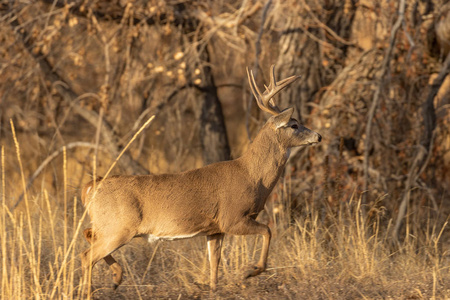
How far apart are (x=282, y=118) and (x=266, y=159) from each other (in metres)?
0.38

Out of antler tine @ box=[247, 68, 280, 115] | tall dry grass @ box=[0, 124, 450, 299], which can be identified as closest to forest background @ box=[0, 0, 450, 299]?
tall dry grass @ box=[0, 124, 450, 299]

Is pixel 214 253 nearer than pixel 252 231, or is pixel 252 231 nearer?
pixel 252 231

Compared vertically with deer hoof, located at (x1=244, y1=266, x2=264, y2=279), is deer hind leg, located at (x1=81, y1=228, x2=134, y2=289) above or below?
above

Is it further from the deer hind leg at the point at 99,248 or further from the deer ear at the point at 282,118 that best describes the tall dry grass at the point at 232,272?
the deer ear at the point at 282,118

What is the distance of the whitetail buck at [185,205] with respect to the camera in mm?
5094

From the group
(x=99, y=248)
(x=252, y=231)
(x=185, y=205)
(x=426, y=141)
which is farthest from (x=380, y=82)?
(x=99, y=248)

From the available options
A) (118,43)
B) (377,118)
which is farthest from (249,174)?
(118,43)

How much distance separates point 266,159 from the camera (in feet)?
18.5

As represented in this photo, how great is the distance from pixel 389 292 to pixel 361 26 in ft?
18.0

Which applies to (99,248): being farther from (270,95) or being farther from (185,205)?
(270,95)

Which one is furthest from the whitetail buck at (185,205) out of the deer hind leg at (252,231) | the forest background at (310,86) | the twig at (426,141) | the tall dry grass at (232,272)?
the twig at (426,141)

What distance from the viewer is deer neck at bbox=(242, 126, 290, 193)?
555cm

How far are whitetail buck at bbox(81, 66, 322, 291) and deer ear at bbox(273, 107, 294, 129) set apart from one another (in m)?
0.01

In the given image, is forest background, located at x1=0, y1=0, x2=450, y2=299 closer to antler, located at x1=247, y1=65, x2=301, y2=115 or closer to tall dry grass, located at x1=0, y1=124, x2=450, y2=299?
tall dry grass, located at x1=0, y1=124, x2=450, y2=299
